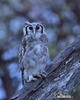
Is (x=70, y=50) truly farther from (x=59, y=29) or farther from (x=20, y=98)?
(x=59, y=29)

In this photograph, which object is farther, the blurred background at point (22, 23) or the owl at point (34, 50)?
the blurred background at point (22, 23)

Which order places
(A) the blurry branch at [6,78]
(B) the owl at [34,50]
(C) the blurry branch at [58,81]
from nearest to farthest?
(C) the blurry branch at [58,81] → (B) the owl at [34,50] → (A) the blurry branch at [6,78]

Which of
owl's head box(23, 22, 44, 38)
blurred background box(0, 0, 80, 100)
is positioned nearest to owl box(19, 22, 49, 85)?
owl's head box(23, 22, 44, 38)

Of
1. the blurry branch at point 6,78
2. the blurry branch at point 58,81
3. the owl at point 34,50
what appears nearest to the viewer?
the blurry branch at point 58,81

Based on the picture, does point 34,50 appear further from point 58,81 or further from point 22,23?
point 22,23

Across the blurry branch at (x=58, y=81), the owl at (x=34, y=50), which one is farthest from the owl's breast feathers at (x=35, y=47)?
the blurry branch at (x=58, y=81)

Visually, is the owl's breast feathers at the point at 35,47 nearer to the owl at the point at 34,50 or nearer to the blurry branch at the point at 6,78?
the owl at the point at 34,50

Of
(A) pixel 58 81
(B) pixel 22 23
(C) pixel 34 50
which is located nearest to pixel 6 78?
(B) pixel 22 23
